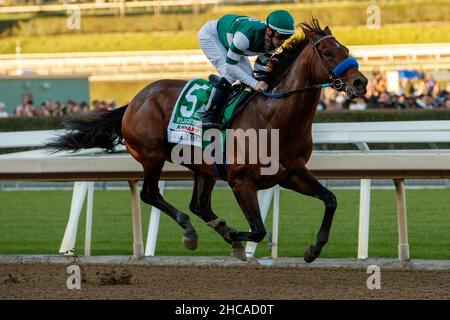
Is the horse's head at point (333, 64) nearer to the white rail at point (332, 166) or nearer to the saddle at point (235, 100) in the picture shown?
the saddle at point (235, 100)

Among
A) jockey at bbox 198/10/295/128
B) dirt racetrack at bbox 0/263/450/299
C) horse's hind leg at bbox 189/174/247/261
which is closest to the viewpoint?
dirt racetrack at bbox 0/263/450/299

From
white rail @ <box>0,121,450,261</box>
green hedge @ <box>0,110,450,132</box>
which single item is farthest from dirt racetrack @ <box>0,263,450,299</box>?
green hedge @ <box>0,110,450,132</box>

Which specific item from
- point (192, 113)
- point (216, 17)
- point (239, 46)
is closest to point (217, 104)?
point (192, 113)

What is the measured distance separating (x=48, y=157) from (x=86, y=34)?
22.9 metres

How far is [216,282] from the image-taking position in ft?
20.2

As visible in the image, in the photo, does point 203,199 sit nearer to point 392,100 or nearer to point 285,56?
point 285,56

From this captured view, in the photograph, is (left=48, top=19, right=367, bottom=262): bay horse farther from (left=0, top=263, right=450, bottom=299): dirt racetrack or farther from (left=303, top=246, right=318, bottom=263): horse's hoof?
(left=0, top=263, right=450, bottom=299): dirt racetrack

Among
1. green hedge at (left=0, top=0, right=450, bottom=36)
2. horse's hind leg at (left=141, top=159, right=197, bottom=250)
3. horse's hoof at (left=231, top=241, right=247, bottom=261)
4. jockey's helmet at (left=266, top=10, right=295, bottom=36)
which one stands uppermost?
green hedge at (left=0, top=0, right=450, bottom=36)

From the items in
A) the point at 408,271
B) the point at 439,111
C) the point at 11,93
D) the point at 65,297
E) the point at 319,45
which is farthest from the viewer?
the point at 11,93

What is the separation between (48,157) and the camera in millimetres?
7414

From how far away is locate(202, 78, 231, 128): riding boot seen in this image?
6324mm
